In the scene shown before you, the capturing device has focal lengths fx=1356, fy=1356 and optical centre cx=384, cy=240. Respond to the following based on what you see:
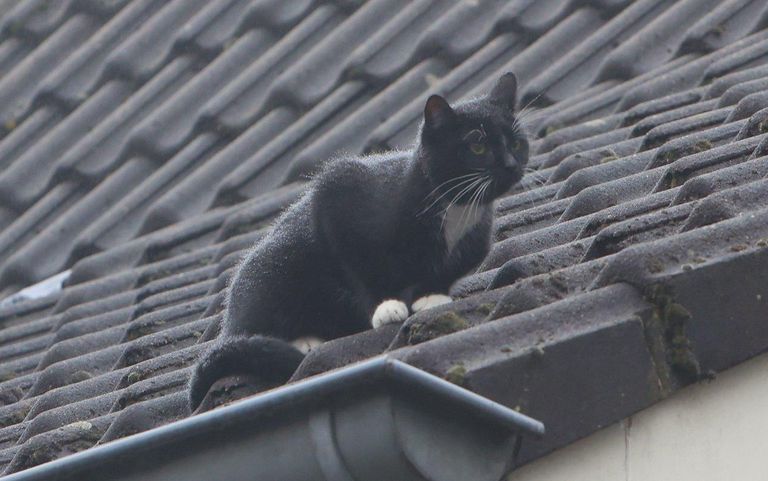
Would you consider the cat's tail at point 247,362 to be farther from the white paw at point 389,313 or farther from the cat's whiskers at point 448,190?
the cat's whiskers at point 448,190

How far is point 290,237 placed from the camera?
2807 mm

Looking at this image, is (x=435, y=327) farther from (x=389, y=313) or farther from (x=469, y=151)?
(x=469, y=151)

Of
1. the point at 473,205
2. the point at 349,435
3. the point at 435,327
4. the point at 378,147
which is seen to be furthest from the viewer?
the point at 378,147

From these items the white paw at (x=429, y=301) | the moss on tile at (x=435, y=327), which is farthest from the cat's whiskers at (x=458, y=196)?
the moss on tile at (x=435, y=327)

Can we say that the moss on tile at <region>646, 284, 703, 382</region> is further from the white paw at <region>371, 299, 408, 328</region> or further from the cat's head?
the cat's head

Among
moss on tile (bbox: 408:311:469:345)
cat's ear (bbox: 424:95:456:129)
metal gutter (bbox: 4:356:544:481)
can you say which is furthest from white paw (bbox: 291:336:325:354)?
metal gutter (bbox: 4:356:544:481)

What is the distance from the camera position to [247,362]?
8.04ft

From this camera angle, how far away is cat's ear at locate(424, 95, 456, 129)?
9.37 feet

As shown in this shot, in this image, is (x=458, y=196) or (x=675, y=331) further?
(x=458, y=196)

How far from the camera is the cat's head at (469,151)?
9.21ft

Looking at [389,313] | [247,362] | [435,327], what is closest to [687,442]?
[435,327]

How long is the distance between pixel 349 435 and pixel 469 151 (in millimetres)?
1180

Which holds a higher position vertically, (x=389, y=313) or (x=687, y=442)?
(x=389, y=313)

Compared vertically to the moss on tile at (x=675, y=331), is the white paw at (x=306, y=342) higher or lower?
higher
